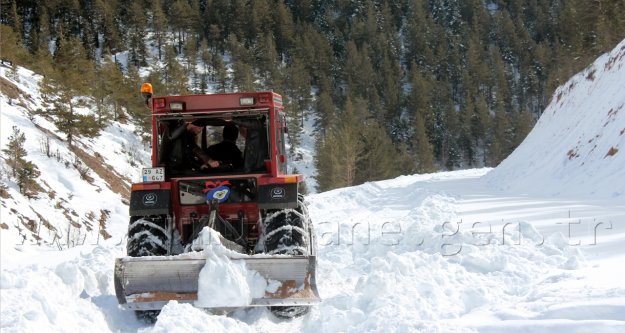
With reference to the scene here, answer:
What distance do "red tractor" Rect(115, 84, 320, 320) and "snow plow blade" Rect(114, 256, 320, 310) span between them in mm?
305

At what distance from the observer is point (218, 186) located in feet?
19.4

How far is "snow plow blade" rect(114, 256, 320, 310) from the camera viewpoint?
474 cm

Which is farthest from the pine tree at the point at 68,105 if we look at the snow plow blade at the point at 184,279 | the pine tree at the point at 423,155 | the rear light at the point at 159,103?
the pine tree at the point at 423,155

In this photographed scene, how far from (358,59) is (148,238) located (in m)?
79.3

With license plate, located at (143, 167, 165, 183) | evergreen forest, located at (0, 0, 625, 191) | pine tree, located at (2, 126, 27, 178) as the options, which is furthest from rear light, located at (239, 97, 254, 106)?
evergreen forest, located at (0, 0, 625, 191)

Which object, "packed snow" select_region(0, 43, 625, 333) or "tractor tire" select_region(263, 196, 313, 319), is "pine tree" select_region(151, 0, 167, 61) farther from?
"tractor tire" select_region(263, 196, 313, 319)

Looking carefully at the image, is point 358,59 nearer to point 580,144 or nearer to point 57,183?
point 57,183

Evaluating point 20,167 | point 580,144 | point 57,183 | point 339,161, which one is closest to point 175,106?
point 580,144

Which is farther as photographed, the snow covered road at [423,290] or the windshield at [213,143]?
the windshield at [213,143]

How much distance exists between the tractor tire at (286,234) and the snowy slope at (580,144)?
8.50 metres

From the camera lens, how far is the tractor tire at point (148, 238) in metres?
5.62

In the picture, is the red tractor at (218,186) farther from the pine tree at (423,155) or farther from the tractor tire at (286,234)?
the pine tree at (423,155)

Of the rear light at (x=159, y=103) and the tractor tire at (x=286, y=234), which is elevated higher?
the rear light at (x=159, y=103)

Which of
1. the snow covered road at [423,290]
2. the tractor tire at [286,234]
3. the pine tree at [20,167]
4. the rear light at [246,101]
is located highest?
the pine tree at [20,167]
